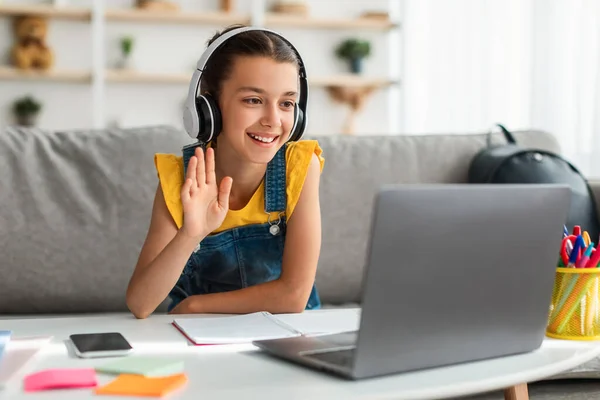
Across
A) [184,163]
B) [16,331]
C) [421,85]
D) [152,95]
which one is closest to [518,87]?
[421,85]

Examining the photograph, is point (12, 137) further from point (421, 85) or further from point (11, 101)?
point (421, 85)

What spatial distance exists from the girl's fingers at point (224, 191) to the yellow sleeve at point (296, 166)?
1.02 ft

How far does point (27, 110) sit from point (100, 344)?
3978 millimetres

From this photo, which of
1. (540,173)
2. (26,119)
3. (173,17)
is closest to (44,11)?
(26,119)

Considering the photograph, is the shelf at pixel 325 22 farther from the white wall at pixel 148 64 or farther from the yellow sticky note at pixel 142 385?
the yellow sticky note at pixel 142 385

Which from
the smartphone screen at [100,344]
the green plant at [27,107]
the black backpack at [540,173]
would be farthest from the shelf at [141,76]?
the smartphone screen at [100,344]

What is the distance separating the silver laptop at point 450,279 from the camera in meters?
0.74

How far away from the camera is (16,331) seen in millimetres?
1099

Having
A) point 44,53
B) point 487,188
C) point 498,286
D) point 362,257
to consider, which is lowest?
point 362,257

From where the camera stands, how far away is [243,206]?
1558 mm

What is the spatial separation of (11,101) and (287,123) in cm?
373

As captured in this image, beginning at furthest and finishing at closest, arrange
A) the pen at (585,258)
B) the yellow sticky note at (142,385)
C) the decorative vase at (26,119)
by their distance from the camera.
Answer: the decorative vase at (26,119), the pen at (585,258), the yellow sticky note at (142,385)

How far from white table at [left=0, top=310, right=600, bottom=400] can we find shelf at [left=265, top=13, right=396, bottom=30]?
13.4 ft

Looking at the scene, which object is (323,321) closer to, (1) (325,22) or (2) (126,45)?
(2) (126,45)
